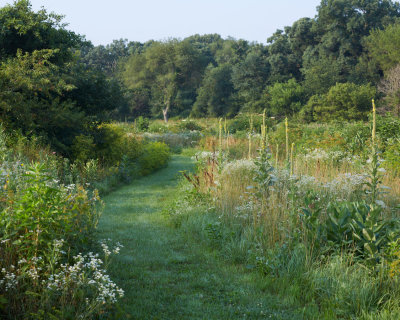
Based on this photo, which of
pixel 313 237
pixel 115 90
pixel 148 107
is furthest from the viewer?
pixel 148 107

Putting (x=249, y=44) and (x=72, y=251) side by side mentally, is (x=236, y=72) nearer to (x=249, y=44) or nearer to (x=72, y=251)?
(x=249, y=44)

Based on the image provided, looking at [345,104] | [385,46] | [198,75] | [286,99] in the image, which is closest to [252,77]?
[286,99]

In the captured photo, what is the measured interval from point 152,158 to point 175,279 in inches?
357

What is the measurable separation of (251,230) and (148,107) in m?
43.2

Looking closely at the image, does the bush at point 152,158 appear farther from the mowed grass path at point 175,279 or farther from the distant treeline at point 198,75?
the mowed grass path at point 175,279

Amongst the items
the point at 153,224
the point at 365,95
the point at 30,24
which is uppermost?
the point at 30,24

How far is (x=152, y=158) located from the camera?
13.4 meters

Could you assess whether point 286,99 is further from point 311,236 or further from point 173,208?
point 311,236

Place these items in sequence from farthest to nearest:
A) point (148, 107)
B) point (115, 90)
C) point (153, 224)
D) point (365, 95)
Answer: point (148, 107) < point (365, 95) < point (115, 90) < point (153, 224)

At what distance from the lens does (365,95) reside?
29406 mm

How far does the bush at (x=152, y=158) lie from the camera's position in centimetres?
1331

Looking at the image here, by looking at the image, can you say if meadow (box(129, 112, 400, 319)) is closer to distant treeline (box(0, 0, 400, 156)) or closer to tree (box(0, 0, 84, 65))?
distant treeline (box(0, 0, 400, 156))

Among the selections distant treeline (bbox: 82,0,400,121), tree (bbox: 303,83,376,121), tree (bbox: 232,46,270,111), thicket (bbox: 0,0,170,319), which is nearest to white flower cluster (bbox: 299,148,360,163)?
thicket (bbox: 0,0,170,319)

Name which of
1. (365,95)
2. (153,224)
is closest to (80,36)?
(153,224)
